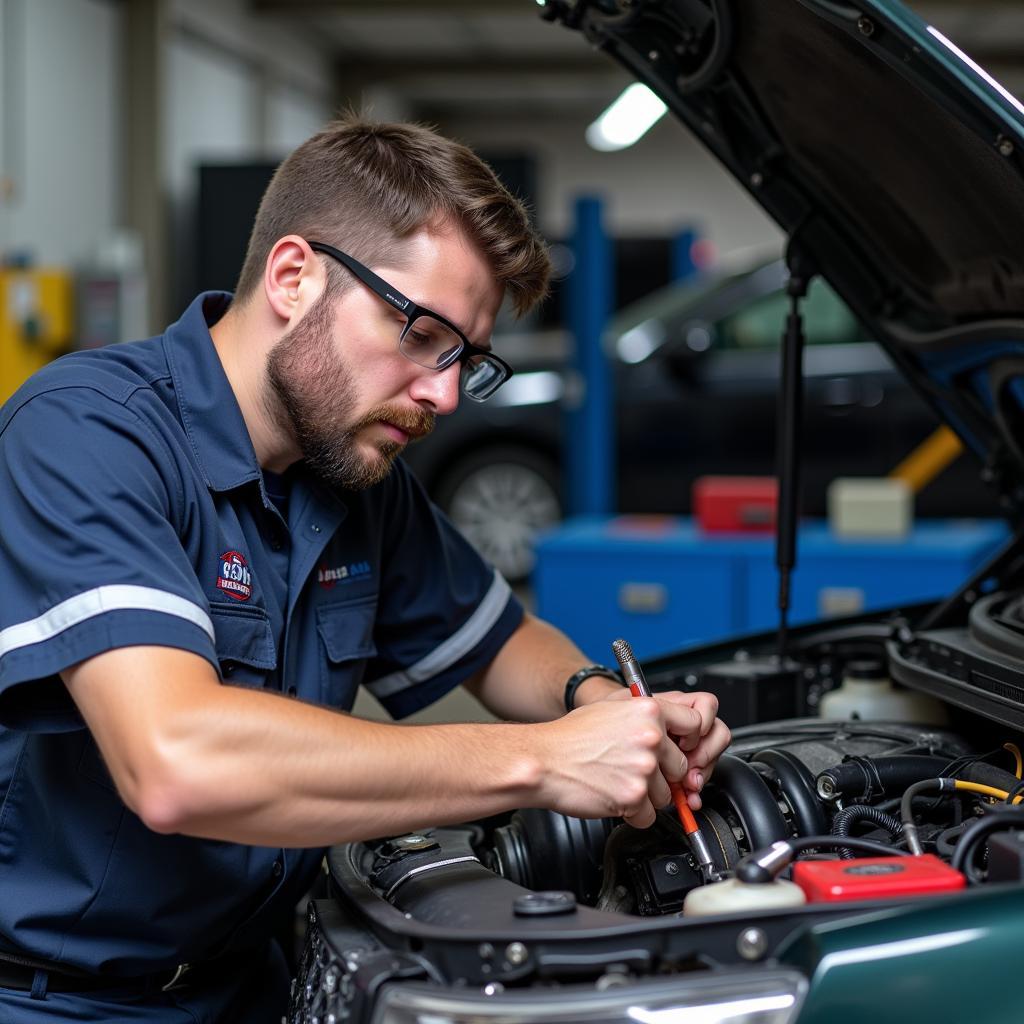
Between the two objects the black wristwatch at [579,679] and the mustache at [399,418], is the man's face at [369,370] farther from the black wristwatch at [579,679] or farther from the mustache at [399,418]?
the black wristwatch at [579,679]

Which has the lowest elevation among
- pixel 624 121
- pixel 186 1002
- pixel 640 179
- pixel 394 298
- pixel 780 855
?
pixel 186 1002

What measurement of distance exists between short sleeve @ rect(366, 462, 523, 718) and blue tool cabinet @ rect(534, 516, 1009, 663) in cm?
193

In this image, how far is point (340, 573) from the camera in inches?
60.6

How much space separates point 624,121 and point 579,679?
32.8 feet

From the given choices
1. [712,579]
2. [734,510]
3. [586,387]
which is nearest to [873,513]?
[734,510]

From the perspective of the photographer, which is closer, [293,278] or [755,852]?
[755,852]

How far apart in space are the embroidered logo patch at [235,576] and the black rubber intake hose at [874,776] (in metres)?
0.62

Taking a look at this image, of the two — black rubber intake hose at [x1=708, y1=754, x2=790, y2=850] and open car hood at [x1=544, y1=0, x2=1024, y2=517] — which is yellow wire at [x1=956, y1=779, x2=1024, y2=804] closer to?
black rubber intake hose at [x1=708, y1=754, x2=790, y2=850]

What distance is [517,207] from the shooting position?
4.76ft

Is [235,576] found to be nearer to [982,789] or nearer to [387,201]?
[387,201]

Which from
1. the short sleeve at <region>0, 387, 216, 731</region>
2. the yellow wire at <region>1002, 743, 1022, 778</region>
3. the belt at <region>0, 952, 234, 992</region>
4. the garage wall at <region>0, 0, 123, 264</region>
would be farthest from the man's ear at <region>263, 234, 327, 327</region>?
the garage wall at <region>0, 0, 123, 264</region>

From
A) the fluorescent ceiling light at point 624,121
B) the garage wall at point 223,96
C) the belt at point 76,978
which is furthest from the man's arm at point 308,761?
the garage wall at point 223,96

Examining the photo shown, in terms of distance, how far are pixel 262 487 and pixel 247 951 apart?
0.52 m

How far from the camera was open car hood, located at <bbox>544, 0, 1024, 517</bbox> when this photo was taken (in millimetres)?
1253
